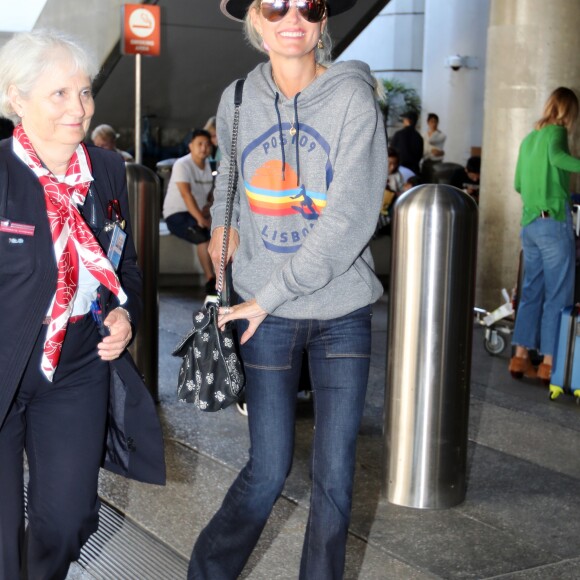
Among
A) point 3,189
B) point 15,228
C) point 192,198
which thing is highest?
point 3,189

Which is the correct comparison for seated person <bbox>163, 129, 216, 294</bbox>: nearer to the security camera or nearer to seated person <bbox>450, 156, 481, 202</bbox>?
seated person <bbox>450, 156, 481, 202</bbox>

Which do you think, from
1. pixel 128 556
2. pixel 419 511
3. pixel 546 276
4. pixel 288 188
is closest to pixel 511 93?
pixel 546 276

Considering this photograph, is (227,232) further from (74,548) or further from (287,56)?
(74,548)

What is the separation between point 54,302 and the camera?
294cm

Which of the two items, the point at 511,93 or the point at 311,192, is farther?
the point at 511,93

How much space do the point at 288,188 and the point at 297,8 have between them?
0.53 meters

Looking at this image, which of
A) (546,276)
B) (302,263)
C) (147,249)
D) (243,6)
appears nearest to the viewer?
(302,263)

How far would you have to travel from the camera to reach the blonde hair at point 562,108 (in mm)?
7168

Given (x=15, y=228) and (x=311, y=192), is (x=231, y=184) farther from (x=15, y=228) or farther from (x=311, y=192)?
(x=15, y=228)

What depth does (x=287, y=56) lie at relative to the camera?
3184 millimetres

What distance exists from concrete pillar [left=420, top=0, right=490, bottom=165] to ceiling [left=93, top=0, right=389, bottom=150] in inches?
197

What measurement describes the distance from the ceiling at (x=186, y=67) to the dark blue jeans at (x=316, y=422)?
13.9 metres

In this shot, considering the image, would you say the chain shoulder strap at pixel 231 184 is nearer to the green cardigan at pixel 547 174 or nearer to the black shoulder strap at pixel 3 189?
the black shoulder strap at pixel 3 189

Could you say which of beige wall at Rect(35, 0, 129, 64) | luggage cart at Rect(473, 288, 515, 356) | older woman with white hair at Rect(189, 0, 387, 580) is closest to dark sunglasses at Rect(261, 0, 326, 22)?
older woman with white hair at Rect(189, 0, 387, 580)
